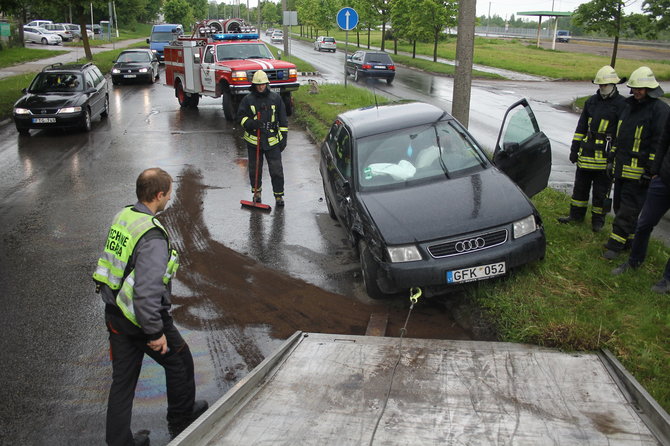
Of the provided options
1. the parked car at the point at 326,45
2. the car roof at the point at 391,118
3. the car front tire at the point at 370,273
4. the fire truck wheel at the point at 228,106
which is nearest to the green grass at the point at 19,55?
the fire truck wheel at the point at 228,106

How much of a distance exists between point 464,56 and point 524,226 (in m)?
4.75

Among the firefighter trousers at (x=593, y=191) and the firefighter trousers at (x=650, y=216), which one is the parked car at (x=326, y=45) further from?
the firefighter trousers at (x=650, y=216)

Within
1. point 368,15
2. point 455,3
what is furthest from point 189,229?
point 368,15

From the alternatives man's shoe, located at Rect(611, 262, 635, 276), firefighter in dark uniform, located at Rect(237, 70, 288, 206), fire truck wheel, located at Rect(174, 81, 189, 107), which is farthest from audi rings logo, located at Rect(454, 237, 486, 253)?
fire truck wheel, located at Rect(174, 81, 189, 107)

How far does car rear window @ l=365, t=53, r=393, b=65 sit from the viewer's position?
1205 inches

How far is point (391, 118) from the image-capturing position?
7.25 m

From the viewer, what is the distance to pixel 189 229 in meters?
8.28

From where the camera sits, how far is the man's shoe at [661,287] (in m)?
5.36

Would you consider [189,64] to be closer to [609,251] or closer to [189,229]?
[189,229]

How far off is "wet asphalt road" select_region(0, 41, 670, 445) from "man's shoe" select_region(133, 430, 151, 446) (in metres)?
0.07

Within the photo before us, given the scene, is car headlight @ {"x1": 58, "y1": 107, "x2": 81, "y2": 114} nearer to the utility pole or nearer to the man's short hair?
the utility pole

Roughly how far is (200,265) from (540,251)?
147 inches

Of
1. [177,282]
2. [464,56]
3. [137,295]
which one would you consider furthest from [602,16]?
[137,295]

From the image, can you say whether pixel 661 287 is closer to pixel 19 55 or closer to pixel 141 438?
pixel 141 438
